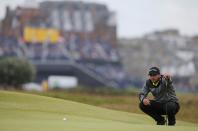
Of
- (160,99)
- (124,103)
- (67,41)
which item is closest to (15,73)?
(124,103)

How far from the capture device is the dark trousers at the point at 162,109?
420 inches

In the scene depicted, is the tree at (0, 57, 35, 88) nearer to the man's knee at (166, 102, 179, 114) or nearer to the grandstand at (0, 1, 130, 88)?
the grandstand at (0, 1, 130, 88)

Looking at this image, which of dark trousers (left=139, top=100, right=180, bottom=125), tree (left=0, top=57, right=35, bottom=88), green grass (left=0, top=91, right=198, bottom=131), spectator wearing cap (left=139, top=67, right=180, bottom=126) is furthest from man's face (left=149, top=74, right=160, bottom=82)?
tree (left=0, top=57, right=35, bottom=88)

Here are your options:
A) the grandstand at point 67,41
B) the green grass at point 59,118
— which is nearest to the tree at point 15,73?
the grandstand at point 67,41

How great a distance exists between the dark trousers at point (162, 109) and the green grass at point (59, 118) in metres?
0.26

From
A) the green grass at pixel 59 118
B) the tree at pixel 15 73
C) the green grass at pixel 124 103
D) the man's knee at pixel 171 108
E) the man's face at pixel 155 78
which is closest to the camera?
the green grass at pixel 59 118

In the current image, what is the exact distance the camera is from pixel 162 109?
10.8 metres

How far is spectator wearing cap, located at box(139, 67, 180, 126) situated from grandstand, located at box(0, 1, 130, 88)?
88403 millimetres

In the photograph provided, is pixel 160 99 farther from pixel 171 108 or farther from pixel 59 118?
pixel 59 118

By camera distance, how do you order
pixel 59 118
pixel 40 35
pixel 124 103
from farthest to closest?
pixel 40 35 → pixel 124 103 → pixel 59 118

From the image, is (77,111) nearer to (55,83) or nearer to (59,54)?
(55,83)

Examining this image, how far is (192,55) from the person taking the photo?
12375 cm

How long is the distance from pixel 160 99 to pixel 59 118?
6.38 feet

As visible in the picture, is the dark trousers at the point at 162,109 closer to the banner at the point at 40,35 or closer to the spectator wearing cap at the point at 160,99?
the spectator wearing cap at the point at 160,99
